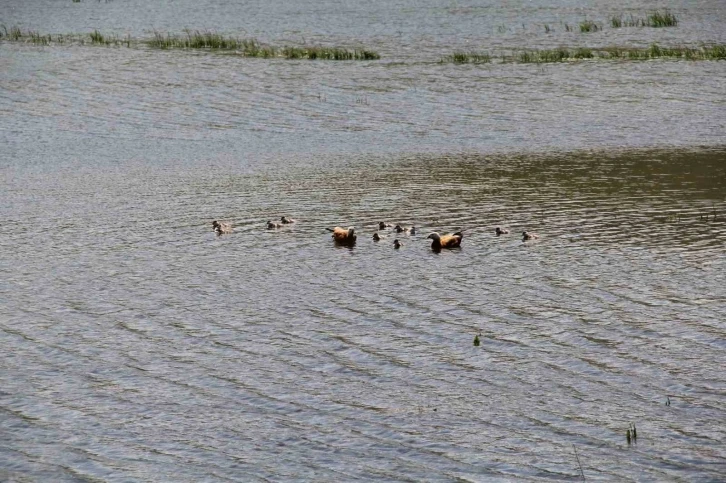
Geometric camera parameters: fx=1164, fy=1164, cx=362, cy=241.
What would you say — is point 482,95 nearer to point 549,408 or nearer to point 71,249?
point 71,249

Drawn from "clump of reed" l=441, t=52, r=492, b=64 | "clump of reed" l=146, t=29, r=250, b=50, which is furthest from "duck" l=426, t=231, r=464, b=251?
"clump of reed" l=146, t=29, r=250, b=50

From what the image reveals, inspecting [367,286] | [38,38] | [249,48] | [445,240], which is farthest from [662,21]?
[367,286]

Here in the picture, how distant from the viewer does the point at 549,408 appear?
14883mm

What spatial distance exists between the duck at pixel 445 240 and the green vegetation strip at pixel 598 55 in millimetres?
32599

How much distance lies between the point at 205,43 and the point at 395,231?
42.1 meters

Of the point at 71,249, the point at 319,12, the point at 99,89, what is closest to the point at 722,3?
the point at 319,12

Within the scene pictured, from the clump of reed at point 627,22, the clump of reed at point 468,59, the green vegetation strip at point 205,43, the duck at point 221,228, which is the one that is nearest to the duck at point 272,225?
the duck at point 221,228

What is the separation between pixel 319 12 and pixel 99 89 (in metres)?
36.8

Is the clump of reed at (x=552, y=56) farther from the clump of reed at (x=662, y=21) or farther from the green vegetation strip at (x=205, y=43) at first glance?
the clump of reed at (x=662, y=21)

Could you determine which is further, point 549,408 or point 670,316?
point 670,316

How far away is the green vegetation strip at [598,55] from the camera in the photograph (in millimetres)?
54469

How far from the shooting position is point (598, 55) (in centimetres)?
Result: 5575

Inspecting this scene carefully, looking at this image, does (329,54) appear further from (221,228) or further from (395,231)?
(395,231)

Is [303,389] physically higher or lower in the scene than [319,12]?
lower
